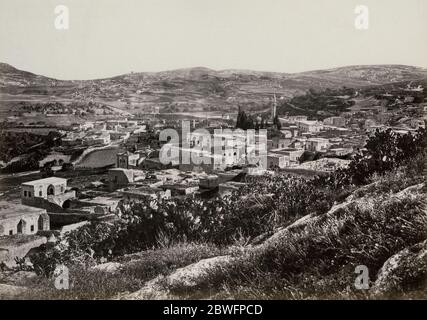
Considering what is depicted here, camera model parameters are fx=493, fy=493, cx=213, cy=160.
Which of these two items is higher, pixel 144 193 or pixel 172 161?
pixel 172 161

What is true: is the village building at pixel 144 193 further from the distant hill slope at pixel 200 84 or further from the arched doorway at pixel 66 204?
the distant hill slope at pixel 200 84

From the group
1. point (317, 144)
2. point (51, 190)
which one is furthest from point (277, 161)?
point (51, 190)

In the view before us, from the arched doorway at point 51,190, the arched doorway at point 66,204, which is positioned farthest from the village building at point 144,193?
the arched doorway at point 51,190

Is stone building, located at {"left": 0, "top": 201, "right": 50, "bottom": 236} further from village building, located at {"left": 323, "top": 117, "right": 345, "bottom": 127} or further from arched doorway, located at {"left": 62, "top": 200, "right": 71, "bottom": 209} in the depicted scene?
village building, located at {"left": 323, "top": 117, "right": 345, "bottom": 127}

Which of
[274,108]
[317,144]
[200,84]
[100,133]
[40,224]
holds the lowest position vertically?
[40,224]

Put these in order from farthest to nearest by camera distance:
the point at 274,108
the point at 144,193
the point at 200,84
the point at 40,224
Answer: the point at 274,108, the point at 200,84, the point at 144,193, the point at 40,224

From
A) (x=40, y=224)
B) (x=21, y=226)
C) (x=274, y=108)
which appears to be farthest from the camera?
(x=274, y=108)

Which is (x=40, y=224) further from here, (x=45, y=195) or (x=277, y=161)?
(x=277, y=161)
